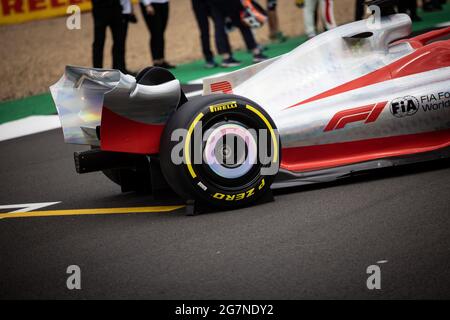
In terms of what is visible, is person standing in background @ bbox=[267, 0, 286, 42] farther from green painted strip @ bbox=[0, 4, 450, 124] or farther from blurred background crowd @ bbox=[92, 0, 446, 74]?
blurred background crowd @ bbox=[92, 0, 446, 74]

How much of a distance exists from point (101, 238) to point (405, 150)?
2216mm

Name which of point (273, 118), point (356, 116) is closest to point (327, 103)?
point (356, 116)

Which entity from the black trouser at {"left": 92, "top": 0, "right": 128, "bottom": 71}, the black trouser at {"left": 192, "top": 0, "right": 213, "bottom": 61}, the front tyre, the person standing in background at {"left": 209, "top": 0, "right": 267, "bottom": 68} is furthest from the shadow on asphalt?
the black trouser at {"left": 192, "top": 0, "right": 213, "bottom": 61}

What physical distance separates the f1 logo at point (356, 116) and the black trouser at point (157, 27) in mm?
8950

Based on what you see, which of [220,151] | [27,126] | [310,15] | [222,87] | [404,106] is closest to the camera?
[220,151]

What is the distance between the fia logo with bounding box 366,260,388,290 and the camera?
4047mm

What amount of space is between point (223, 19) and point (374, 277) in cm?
1055

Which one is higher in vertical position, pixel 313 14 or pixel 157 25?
pixel 313 14

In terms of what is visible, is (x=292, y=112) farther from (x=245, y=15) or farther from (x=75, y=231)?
(x=245, y=15)

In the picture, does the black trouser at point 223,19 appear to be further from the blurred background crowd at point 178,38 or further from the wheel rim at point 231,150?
the wheel rim at point 231,150

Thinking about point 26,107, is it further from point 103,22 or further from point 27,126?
point 27,126

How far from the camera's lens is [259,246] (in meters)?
4.83

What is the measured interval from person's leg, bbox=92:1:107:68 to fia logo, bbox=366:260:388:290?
890cm

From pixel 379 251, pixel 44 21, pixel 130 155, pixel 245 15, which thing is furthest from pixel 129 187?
pixel 44 21
